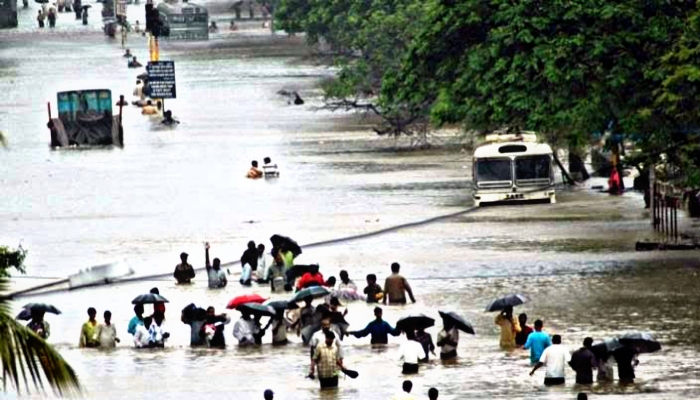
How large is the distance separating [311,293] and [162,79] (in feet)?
170

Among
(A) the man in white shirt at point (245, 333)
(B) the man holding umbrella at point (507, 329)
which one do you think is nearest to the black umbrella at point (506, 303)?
(B) the man holding umbrella at point (507, 329)

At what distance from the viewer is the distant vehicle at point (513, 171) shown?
54656 millimetres

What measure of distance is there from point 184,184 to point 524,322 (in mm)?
30873

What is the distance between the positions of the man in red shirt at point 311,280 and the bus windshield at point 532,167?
52.6 ft

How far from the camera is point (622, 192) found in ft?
189

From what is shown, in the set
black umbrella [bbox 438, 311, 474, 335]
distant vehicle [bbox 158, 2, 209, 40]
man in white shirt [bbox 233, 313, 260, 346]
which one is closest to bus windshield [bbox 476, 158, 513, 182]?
man in white shirt [bbox 233, 313, 260, 346]

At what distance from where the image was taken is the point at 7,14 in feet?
436

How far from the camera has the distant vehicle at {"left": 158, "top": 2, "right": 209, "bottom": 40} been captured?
124250 millimetres

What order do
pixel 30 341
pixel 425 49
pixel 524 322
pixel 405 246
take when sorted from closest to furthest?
1. pixel 30 341
2. pixel 524 322
3. pixel 405 246
4. pixel 425 49

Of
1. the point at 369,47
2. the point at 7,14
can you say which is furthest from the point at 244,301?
the point at 7,14

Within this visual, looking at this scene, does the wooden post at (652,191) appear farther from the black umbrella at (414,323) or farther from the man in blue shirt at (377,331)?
the black umbrella at (414,323)

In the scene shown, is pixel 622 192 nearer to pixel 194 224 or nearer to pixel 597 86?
pixel 597 86

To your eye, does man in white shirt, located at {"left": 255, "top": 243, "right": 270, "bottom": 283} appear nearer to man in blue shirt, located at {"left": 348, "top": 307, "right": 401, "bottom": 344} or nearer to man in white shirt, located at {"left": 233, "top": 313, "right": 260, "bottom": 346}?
man in white shirt, located at {"left": 233, "top": 313, "right": 260, "bottom": 346}

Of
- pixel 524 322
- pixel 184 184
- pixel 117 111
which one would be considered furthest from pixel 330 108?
pixel 524 322
